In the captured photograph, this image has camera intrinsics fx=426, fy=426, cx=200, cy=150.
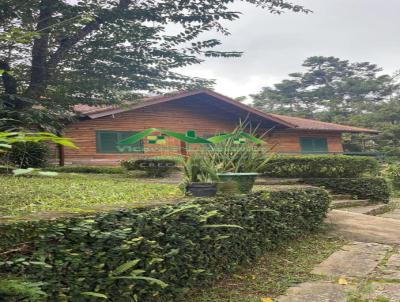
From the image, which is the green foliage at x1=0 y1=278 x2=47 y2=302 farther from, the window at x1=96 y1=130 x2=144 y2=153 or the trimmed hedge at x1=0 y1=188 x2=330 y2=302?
the window at x1=96 y1=130 x2=144 y2=153

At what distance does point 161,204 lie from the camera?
131 inches

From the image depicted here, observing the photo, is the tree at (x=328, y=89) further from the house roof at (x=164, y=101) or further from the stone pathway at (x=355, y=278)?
the stone pathway at (x=355, y=278)

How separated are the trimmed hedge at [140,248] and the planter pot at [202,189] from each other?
16cm

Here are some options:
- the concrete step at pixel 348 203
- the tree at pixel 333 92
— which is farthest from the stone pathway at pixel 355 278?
the tree at pixel 333 92

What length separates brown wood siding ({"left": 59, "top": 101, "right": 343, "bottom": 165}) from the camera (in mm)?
15977

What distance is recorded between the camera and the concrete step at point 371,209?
320 inches

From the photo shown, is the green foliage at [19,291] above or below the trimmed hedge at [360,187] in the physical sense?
above

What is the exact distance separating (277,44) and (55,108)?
35.7ft

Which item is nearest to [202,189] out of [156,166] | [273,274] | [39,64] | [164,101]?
[273,274]

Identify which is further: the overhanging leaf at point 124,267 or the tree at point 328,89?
the tree at point 328,89

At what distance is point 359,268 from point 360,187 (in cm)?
567

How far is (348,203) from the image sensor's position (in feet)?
28.8

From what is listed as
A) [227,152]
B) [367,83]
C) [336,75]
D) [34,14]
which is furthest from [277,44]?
[336,75]

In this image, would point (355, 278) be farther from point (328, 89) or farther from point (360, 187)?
point (328, 89)
